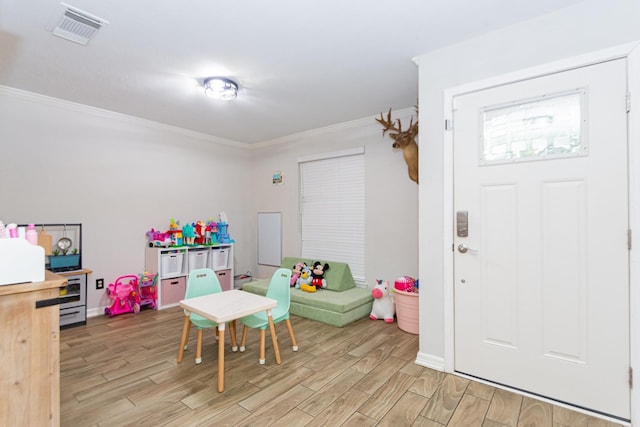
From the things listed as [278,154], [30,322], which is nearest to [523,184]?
[30,322]

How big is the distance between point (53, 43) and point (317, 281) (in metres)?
3.54

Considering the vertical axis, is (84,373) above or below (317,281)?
below

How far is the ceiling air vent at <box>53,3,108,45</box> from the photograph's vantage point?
210 centimetres

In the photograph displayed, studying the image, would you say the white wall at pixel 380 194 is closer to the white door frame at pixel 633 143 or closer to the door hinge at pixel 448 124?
the door hinge at pixel 448 124

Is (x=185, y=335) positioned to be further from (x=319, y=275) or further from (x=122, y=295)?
(x=319, y=275)

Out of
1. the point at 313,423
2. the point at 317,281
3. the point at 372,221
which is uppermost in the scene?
the point at 372,221

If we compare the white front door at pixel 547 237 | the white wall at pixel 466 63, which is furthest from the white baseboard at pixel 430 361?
the white front door at pixel 547 237

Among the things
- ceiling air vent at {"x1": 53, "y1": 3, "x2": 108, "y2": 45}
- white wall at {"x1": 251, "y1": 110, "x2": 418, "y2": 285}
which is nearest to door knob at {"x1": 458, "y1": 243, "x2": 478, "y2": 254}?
white wall at {"x1": 251, "y1": 110, "x2": 418, "y2": 285}

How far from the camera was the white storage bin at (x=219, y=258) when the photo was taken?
475cm

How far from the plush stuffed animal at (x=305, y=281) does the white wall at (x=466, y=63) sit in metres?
1.80

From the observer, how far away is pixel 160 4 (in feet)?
6.56

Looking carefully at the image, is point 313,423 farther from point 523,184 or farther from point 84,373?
point 523,184

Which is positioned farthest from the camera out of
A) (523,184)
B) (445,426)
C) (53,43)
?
(53,43)

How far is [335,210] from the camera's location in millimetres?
4680
